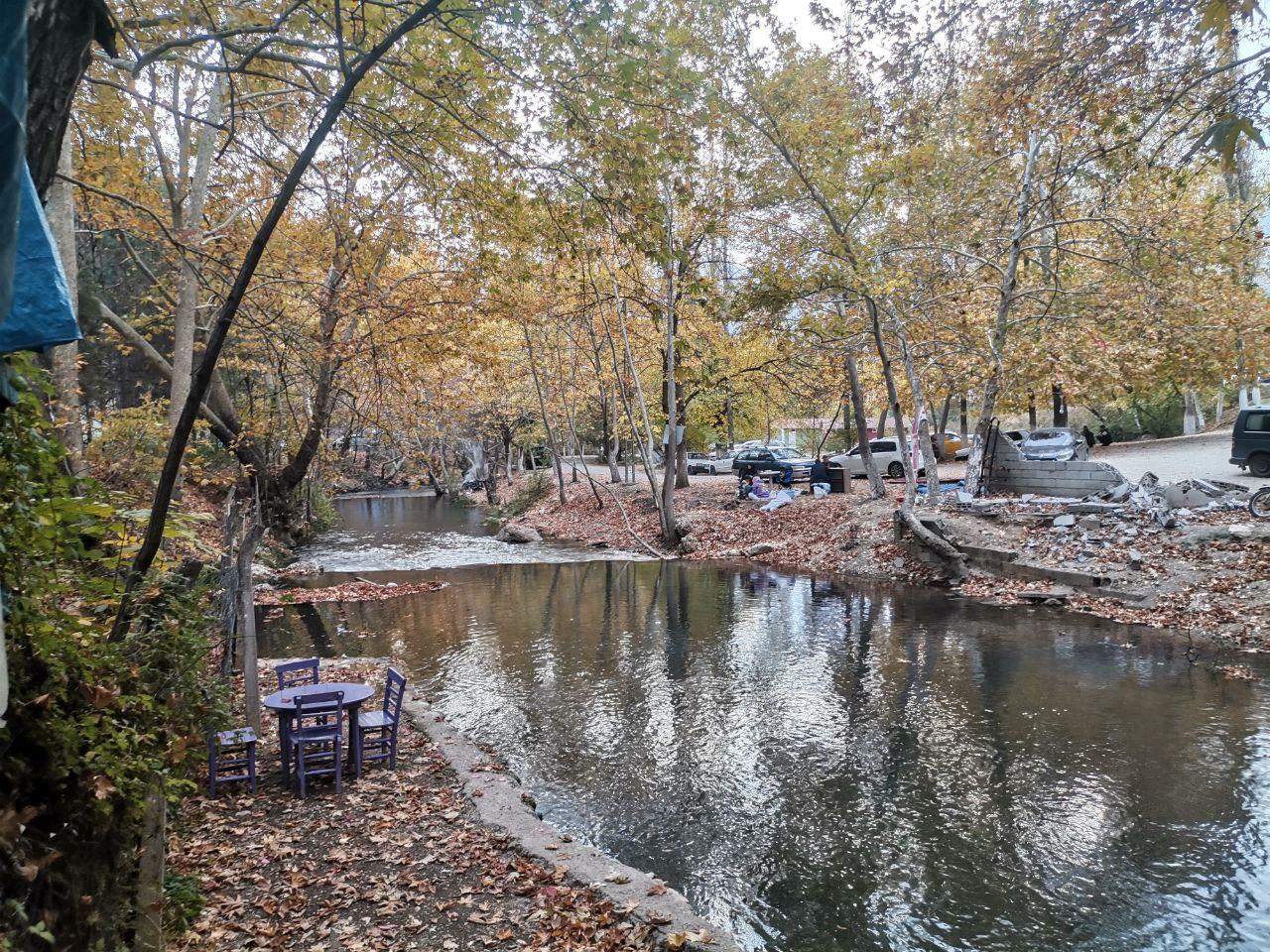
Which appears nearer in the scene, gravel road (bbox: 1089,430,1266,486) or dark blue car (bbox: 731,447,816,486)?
gravel road (bbox: 1089,430,1266,486)

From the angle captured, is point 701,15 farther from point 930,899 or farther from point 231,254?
point 930,899

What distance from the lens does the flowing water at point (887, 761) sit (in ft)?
16.8

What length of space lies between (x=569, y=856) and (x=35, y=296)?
465cm

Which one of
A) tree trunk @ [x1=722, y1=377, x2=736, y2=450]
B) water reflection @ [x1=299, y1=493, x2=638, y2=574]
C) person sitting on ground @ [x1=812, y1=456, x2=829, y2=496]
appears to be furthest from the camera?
tree trunk @ [x1=722, y1=377, x2=736, y2=450]

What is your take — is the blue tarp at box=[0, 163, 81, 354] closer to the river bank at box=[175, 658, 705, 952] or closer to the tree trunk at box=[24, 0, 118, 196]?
the tree trunk at box=[24, 0, 118, 196]

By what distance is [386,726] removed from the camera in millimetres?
7148

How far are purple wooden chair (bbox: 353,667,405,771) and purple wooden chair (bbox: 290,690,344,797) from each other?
0.93ft

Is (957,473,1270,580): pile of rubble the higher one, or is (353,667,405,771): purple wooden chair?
(957,473,1270,580): pile of rubble

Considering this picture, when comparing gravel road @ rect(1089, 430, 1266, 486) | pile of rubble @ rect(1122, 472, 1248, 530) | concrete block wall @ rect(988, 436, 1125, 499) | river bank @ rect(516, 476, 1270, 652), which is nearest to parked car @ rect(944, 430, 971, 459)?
gravel road @ rect(1089, 430, 1266, 486)

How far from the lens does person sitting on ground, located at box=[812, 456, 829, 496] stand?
2590cm

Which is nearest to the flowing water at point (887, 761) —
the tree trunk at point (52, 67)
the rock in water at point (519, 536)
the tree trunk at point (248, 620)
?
A: the tree trunk at point (248, 620)

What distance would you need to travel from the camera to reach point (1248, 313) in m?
19.9

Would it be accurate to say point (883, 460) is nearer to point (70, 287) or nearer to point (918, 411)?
point (918, 411)

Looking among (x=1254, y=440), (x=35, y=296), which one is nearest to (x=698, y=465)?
(x=1254, y=440)
